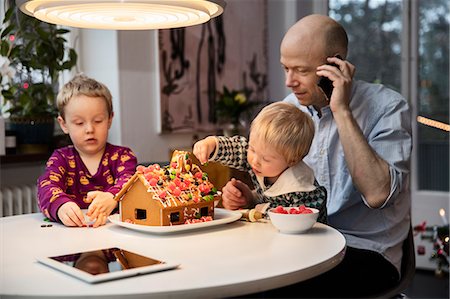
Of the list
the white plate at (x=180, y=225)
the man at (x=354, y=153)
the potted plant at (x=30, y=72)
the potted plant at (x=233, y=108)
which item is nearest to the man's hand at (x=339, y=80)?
the man at (x=354, y=153)

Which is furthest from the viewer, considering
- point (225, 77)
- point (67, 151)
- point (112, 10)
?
point (225, 77)

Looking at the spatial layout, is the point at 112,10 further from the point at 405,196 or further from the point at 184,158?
the point at 405,196

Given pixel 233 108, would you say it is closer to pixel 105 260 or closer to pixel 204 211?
pixel 204 211

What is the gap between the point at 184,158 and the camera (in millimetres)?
1689

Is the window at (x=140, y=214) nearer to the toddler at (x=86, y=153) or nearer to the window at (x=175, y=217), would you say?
the window at (x=175, y=217)

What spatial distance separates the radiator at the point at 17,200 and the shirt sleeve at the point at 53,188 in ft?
3.84

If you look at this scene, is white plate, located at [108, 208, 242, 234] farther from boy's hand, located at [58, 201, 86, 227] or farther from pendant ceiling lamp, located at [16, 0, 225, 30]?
pendant ceiling lamp, located at [16, 0, 225, 30]

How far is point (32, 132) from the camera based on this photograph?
308 cm

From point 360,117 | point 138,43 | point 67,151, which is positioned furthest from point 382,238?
point 138,43

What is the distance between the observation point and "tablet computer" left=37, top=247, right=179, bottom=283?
1.14 meters

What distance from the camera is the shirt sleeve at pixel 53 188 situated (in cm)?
173

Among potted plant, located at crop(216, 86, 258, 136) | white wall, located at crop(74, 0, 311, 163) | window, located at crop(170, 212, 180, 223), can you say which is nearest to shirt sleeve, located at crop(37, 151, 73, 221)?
window, located at crop(170, 212, 180, 223)

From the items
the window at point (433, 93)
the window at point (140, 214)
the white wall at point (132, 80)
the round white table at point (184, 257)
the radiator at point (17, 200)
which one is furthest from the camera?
the window at point (433, 93)

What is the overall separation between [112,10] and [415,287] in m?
3.11
